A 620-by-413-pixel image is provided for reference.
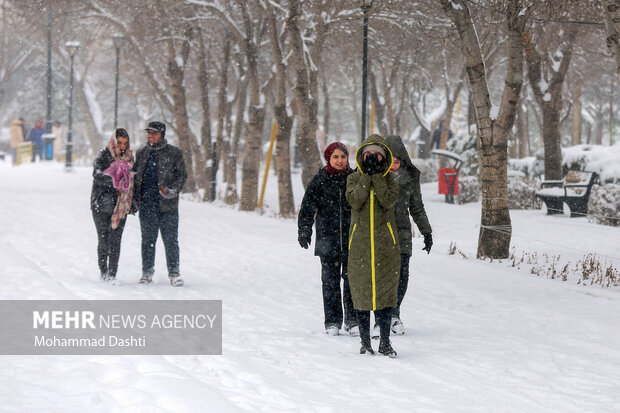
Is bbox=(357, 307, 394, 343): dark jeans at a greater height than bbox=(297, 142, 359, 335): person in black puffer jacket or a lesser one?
lesser

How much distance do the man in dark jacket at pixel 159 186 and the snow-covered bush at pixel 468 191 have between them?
15303 millimetres

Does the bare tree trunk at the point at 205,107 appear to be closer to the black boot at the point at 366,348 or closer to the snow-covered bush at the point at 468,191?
the snow-covered bush at the point at 468,191

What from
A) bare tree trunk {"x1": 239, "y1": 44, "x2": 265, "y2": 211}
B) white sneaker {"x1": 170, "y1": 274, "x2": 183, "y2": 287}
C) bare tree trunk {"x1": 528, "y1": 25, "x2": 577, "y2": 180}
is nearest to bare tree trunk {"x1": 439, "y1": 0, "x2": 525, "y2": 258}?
white sneaker {"x1": 170, "y1": 274, "x2": 183, "y2": 287}

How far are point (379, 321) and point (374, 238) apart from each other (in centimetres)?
68

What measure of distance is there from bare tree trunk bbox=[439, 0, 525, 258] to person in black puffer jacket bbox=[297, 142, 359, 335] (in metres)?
6.09

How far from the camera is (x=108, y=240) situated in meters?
9.29

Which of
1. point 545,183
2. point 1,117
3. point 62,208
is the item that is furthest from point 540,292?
point 1,117

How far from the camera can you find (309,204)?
6758 mm

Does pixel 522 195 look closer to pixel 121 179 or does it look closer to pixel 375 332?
pixel 121 179

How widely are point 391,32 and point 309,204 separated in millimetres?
16880

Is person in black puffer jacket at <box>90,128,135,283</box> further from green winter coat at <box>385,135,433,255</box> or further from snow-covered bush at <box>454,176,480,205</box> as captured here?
snow-covered bush at <box>454,176,480,205</box>

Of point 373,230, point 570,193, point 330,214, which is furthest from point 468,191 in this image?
point 373,230

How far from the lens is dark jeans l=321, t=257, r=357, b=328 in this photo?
6.90 metres

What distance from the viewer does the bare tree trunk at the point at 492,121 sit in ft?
39.6
